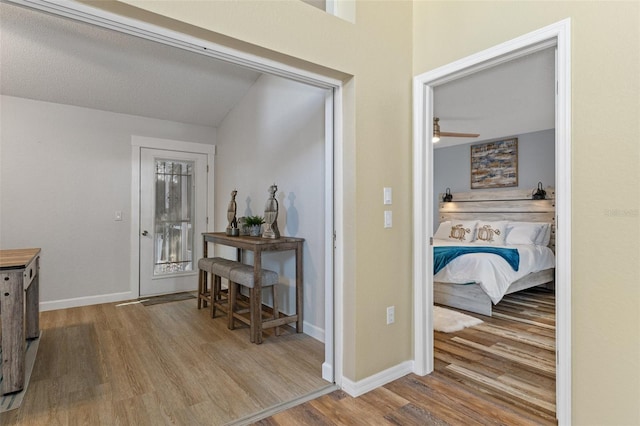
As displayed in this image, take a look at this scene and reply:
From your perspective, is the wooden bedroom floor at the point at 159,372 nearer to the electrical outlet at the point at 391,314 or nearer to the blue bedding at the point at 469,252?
the electrical outlet at the point at 391,314

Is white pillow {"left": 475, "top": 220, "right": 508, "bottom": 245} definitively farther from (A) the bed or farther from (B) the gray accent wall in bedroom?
(B) the gray accent wall in bedroom

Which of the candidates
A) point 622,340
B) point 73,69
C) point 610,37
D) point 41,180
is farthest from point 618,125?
point 41,180

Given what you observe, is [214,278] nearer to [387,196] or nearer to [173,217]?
[173,217]

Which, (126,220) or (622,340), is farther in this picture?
(126,220)

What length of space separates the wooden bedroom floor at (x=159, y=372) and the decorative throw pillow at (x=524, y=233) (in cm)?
360

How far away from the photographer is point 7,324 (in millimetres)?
2102

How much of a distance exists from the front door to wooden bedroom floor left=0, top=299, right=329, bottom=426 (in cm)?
108

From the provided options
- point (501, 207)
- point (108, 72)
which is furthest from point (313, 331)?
point (501, 207)

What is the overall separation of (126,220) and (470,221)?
5181 mm

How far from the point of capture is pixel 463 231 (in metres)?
5.73

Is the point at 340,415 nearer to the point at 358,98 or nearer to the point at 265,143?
the point at 358,98

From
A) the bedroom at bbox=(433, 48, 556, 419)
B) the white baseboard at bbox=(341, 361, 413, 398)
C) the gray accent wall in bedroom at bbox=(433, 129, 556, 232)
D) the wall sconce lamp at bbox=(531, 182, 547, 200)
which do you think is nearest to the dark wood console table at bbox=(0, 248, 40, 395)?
the white baseboard at bbox=(341, 361, 413, 398)

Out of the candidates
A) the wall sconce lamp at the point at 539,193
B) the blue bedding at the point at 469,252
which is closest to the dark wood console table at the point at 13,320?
the blue bedding at the point at 469,252

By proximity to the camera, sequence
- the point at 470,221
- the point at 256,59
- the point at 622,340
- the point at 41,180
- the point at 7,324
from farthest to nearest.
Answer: the point at 470,221
the point at 41,180
the point at 7,324
the point at 256,59
the point at 622,340
